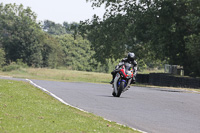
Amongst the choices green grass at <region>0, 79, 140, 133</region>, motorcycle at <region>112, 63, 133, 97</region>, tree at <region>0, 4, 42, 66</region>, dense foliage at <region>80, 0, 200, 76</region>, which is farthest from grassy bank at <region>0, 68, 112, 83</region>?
green grass at <region>0, 79, 140, 133</region>

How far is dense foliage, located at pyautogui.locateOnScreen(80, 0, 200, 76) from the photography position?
3919 centimetres

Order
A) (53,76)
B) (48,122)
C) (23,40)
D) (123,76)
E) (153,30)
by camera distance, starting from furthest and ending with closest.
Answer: (23,40) → (53,76) → (153,30) → (123,76) → (48,122)

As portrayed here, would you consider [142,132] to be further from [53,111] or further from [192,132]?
[53,111]

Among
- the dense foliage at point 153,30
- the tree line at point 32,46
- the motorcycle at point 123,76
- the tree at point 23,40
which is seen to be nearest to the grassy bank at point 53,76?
the dense foliage at point 153,30

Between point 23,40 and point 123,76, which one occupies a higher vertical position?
point 23,40

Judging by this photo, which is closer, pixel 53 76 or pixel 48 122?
pixel 48 122

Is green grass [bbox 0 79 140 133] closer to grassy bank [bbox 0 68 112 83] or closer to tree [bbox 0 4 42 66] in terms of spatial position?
grassy bank [bbox 0 68 112 83]

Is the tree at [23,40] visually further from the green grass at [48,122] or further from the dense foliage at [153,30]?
the green grass at [48,122]

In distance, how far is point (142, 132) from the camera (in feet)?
29.4

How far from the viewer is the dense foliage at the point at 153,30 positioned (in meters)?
39.2

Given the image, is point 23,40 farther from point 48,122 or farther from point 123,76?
point 48,122

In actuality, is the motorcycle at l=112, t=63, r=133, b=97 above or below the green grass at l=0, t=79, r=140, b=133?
above

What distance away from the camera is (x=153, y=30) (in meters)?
42.1

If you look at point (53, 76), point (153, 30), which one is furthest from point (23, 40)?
point (153, 30)
